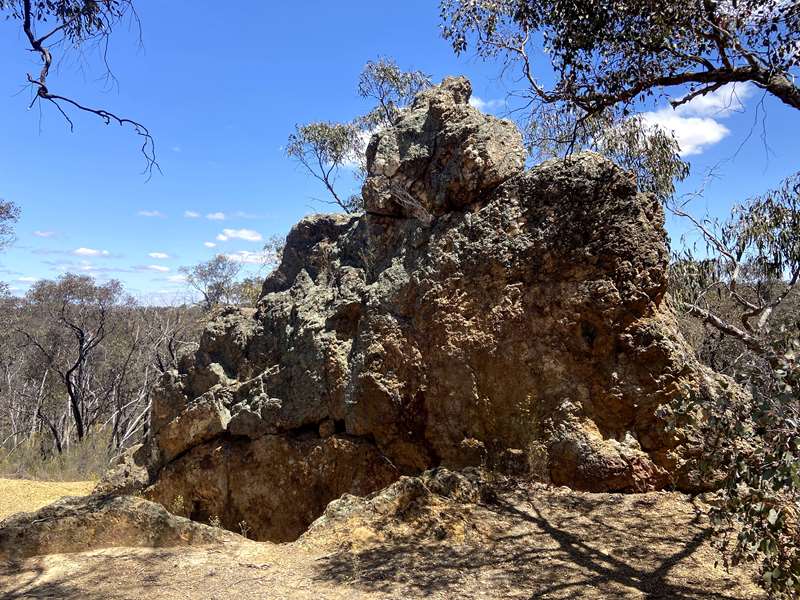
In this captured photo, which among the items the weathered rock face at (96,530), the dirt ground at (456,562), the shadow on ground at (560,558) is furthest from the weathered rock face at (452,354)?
the weathered rock face at (96,530)

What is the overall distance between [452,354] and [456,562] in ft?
7.45

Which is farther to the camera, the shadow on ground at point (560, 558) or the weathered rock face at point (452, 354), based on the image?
the weathered rock face at point (452, 354)

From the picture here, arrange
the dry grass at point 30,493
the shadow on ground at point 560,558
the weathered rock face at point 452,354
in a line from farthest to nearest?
1. the dry grass at point 30,493
2. the weathered rock face at point 452,354
3. the shadow on ground at point 560,558

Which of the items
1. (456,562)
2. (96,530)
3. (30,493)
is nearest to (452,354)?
(456,562)

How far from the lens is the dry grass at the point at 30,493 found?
10.1m

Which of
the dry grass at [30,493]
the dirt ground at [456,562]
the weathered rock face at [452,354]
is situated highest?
the weathered rock face at [452,354]

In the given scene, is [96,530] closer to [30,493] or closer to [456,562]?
[456,562]

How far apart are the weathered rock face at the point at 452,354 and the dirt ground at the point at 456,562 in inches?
26.5

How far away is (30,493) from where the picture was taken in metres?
11.1

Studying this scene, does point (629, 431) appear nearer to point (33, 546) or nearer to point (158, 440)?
point (33, 546)

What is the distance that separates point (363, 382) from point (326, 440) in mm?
821

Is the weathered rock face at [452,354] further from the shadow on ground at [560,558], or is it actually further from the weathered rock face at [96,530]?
the weathered rock face at [96,530]

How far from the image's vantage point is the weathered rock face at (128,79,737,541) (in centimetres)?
589

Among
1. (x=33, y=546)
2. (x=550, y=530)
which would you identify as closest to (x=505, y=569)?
(x=550, y=530)
